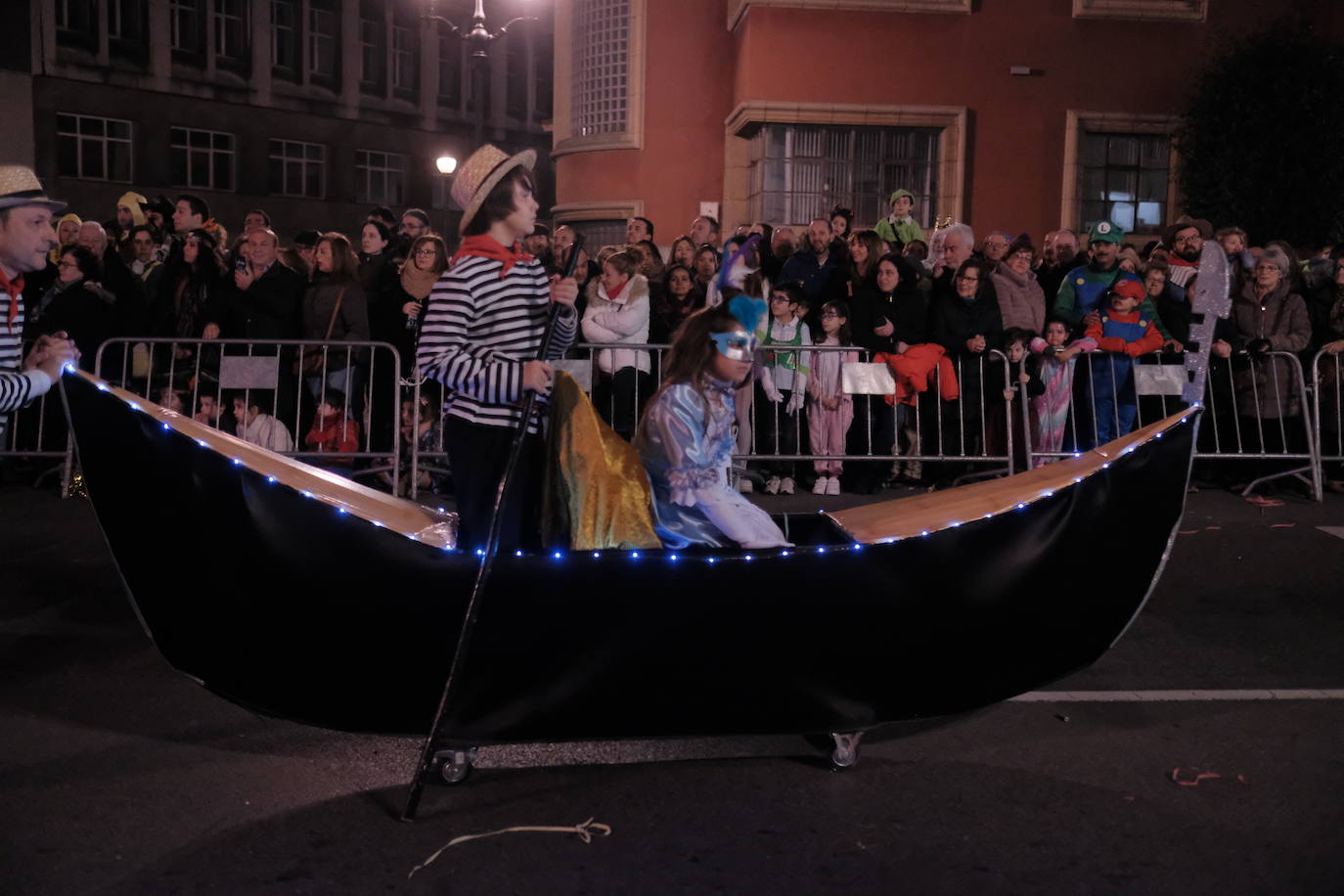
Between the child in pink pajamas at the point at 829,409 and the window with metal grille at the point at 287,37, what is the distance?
34.3m

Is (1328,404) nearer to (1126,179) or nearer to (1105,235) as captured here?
(1105,235)

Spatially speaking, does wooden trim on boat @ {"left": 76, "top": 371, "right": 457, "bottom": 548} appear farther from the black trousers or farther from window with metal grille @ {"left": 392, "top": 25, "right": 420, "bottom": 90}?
window with metal grille @ {"left": 392, "top": 25, "right": 420, "bottom": 90}

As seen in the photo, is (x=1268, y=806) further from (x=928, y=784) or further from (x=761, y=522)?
(x=761, y=522)

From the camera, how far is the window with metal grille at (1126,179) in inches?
786

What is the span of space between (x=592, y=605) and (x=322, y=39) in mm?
41546

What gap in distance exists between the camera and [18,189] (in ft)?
16.2

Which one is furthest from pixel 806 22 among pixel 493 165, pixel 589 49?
pixel 493 165

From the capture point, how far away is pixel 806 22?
63.5 feet

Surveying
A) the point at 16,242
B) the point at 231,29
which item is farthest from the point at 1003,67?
the point at 231,29

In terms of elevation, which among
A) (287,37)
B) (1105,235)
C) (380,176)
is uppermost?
(287,37)

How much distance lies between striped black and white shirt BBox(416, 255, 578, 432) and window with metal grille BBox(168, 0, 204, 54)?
36652 millimetres

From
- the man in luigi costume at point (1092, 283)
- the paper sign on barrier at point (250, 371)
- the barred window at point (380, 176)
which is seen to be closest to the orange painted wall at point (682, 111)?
the man in luigi costume at point (1092, 283)

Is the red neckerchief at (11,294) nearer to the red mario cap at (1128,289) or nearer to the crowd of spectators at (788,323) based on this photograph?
the crowd of spectators at (788,323)

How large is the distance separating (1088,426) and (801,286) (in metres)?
2.58
